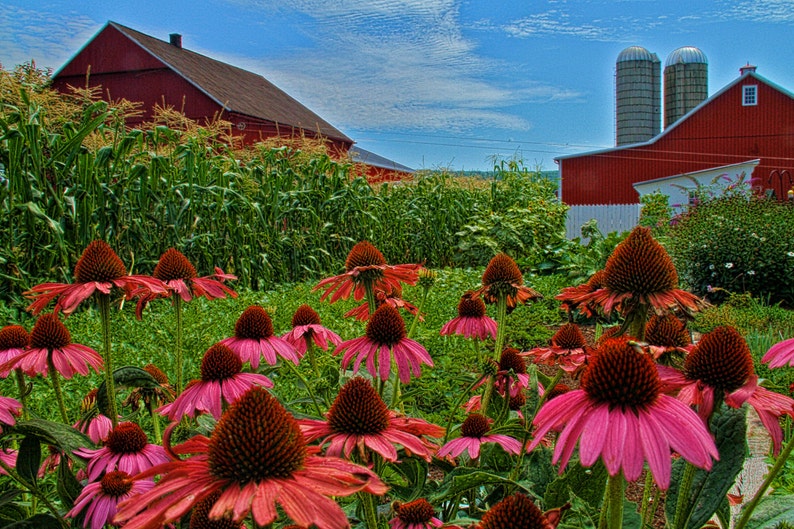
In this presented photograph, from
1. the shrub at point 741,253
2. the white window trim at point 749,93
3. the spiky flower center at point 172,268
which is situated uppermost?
the white window trim at point 749,93

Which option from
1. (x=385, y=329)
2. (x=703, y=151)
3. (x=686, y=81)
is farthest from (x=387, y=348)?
(x=686, y=81)

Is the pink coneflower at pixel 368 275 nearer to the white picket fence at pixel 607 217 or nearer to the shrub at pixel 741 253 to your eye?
the shrub at pixel 741 253

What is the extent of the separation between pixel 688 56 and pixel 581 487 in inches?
1180

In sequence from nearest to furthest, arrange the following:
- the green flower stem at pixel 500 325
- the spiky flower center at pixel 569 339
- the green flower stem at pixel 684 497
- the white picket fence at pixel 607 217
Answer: the green flower stem at pixel 684 497 → the spiky flower center at pixel 569 339 → the green flower stem at pixel 500 325 → the white picket fence at pixel 607 217

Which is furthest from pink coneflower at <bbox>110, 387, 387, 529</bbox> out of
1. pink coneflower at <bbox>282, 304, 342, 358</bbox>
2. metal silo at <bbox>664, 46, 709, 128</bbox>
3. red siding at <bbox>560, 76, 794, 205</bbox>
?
metal silo at <bbox>664, 46, 709, 128</bbox>

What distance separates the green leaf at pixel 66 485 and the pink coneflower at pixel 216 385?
0.17m

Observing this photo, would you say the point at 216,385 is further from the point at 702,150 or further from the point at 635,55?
the point at 635,55

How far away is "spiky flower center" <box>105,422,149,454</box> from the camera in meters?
1.12

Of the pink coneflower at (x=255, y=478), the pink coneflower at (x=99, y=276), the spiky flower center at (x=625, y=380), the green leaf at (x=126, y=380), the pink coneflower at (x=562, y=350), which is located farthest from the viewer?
the pink coneflower at (x=562, y=350)

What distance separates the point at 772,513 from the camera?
96 cm

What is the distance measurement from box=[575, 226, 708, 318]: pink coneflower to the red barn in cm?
2181

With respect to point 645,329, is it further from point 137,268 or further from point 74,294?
point 137,268

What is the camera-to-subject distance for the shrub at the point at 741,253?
670cm

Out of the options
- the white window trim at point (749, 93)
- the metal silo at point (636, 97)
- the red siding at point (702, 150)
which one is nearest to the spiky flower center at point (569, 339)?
the red siding at point (702, 150)
